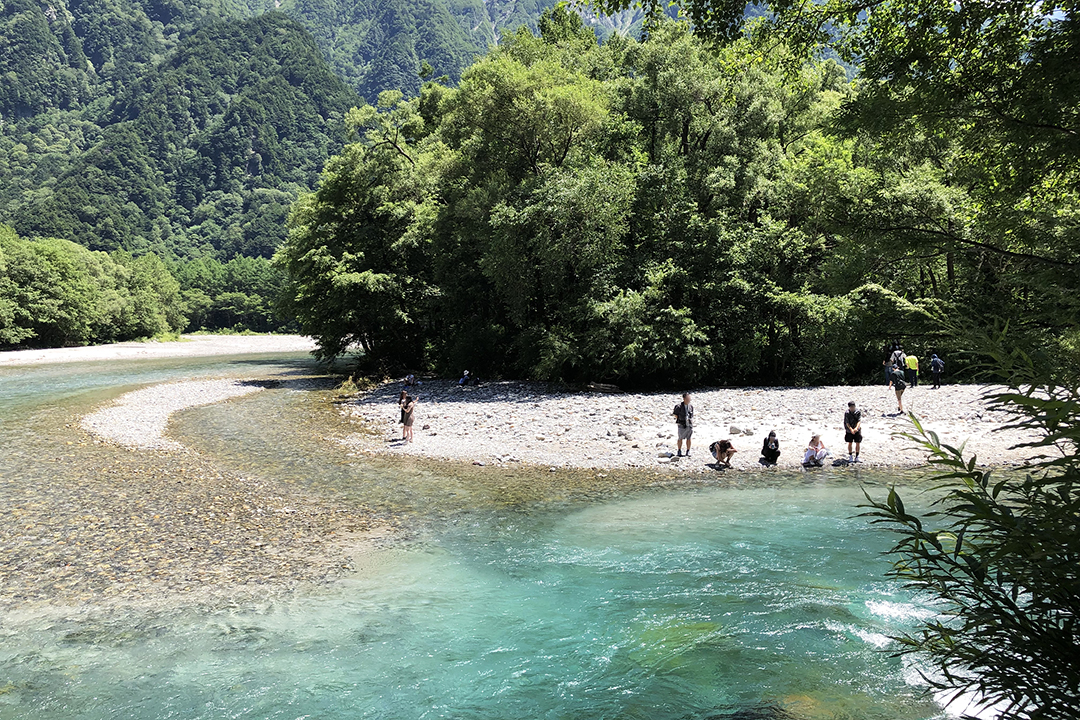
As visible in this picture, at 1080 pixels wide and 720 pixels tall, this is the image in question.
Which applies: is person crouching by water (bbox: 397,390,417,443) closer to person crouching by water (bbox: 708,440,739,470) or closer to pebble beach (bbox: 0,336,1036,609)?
pebble beach (bbox: 0,336,1036,609)

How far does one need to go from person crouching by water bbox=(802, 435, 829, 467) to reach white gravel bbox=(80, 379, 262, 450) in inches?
765

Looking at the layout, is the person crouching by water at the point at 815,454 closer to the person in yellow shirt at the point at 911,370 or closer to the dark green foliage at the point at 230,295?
the person in yellow shirt at the point at 911,370

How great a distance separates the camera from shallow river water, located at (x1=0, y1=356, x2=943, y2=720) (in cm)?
759

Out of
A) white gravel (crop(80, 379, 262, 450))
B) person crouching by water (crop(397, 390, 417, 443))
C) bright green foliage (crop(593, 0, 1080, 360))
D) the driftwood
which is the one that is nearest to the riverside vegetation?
bright green foliage (crop(593, 0, 1080, 360))

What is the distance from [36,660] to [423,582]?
5226 mm

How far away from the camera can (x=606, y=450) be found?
2002 centimetres

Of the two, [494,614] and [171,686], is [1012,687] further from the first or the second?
[171,686]

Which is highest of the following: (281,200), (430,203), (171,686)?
(281,200)

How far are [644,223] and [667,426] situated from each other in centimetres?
1231

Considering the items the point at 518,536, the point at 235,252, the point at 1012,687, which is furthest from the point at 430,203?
the point at 235,252

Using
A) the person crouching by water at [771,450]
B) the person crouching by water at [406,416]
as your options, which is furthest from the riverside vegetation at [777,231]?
the person crouching by water at [406,416]

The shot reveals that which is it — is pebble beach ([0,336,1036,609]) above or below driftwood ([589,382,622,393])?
below

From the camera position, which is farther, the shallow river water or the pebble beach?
the pebble beach

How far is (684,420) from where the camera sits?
60.1 feet
